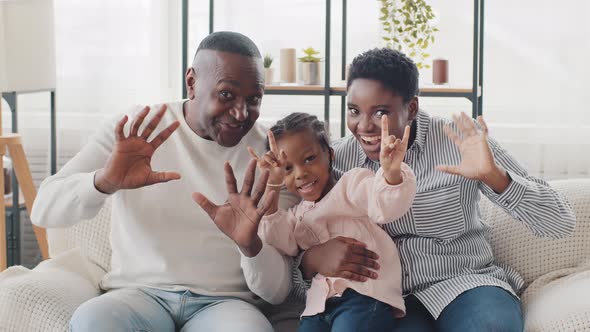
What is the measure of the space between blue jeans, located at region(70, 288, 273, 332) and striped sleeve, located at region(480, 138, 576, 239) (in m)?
0.60

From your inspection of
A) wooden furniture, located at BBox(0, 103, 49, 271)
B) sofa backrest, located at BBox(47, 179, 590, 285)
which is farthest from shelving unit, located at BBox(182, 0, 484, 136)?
sofa backrest, located at BBox(47, 179, 590, 285)

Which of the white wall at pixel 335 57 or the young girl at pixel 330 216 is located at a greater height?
the white wall at pixel 335 57

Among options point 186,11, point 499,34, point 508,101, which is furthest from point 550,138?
point 186,11

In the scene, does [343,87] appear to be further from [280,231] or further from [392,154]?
[392,154]

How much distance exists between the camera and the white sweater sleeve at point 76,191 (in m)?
1.74

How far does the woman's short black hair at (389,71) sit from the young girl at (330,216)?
136mm

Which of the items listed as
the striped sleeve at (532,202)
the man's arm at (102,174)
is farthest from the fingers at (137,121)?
the striped sleeve at (532,202)

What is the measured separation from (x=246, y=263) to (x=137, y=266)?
305mm

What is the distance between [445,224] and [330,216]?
0.89 ft

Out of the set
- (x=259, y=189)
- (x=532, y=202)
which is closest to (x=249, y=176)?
(x=259, y=189)

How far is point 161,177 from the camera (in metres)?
1.67

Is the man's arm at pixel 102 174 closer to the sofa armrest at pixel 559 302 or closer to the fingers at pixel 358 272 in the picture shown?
the fingers at pixel 358 272

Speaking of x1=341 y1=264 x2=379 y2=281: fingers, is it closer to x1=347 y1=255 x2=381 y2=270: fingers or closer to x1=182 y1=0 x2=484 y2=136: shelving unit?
x1=347 y1=255 x2=381 y2=270: fingers

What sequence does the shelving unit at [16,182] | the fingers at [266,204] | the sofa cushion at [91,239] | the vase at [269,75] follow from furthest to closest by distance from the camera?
the vase at [269,75]
the shelving unit at [16,182]
the sofa cushion at [91,239]
the fingers at [266,204]
